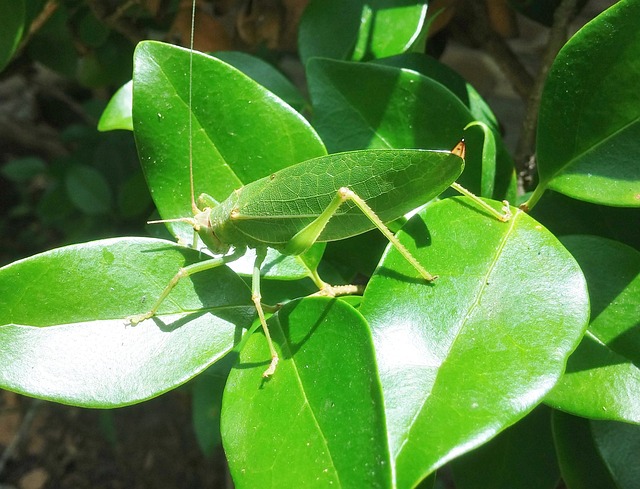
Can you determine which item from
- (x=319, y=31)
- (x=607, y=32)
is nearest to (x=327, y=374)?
(x=607, y=32)

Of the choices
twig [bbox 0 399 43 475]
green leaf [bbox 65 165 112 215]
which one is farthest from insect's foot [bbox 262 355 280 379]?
twig [bbox 0 399 43 475]

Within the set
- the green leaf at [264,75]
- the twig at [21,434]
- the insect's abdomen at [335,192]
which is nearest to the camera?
the insect's abdomen at [335,192]

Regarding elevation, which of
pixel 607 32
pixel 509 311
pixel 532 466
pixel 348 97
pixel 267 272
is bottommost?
pixel 532 466

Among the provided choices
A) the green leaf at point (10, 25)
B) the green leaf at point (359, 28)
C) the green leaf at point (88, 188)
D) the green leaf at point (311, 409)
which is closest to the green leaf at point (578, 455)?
the green leaf at point (311, 409)

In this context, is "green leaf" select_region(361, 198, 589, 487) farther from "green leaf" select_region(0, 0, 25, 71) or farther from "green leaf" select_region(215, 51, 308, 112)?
"green leaf" select_region(0, 0, 25, 71)

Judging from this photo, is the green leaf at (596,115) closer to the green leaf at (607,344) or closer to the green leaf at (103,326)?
the green leaf at (607,344)

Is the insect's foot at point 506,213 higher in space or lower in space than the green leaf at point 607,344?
higher

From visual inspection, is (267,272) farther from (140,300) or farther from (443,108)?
(443,108)

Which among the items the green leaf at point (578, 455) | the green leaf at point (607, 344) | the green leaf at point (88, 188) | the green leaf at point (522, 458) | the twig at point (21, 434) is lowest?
the twig at point (21, 434)
